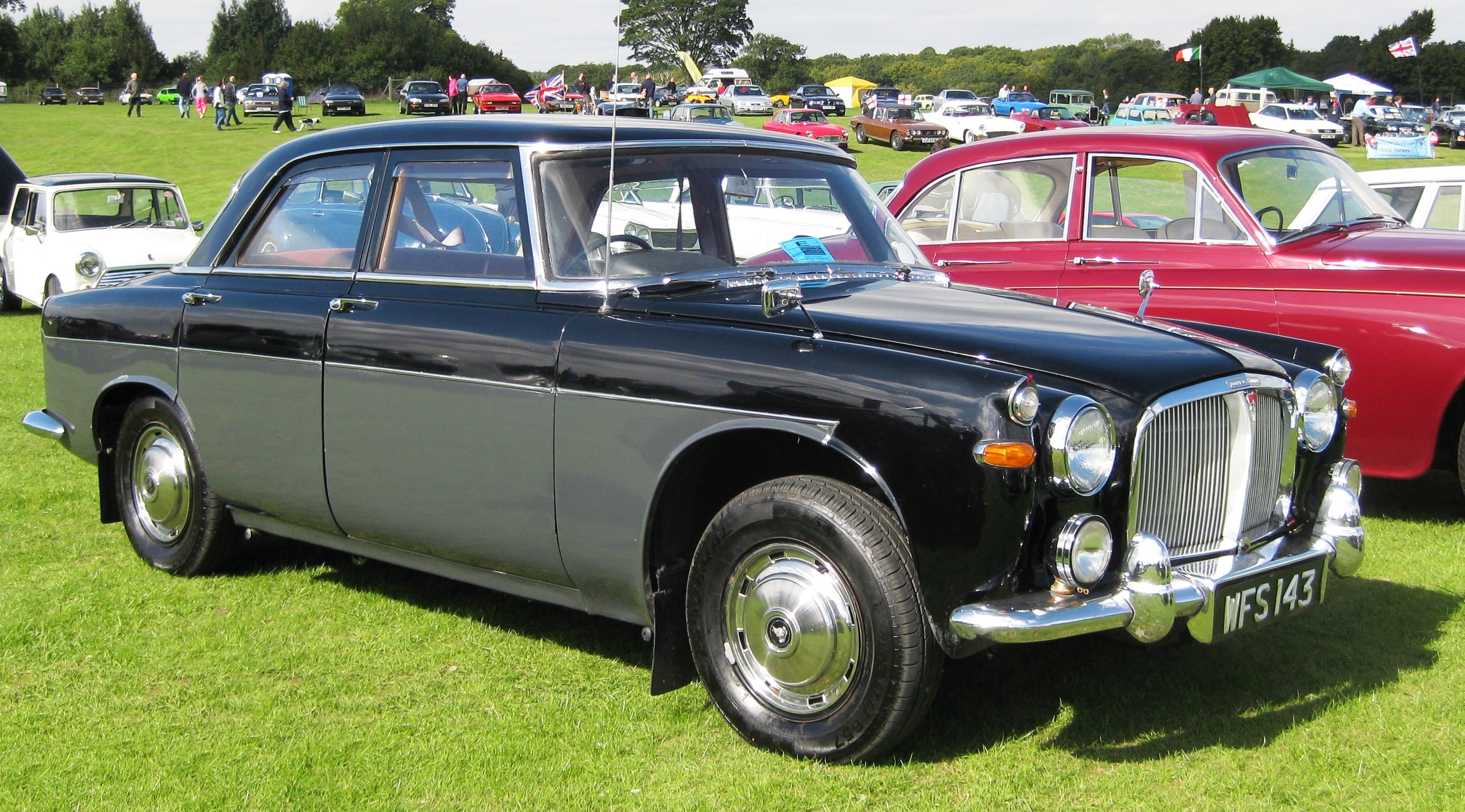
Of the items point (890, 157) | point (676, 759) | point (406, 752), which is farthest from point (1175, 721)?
point (890, 157)

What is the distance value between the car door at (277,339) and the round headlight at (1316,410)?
3.21 m

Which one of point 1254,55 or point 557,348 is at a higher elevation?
point 1254,55

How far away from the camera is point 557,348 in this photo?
392 centimetres

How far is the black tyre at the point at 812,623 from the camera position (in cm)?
329

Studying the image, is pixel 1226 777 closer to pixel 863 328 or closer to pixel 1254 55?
pixel 863 328

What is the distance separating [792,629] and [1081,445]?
92cm

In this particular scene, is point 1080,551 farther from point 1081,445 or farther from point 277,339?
point 277,339

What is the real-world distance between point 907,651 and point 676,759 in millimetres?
798

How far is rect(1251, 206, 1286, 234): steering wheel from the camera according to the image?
6.54m

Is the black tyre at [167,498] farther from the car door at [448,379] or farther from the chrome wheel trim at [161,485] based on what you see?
the car door at [448,379]

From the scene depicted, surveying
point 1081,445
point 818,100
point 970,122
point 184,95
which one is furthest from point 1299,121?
point 1081,445

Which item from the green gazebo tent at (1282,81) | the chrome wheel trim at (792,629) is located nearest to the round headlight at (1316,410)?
the chrome wheel trim at (792,629)

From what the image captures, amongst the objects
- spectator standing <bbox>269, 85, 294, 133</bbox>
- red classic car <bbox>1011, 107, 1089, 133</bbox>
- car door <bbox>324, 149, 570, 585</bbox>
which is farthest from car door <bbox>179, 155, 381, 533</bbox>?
spectator standing <bbox>269, 85, 294, 133</bbox>

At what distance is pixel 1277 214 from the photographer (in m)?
6.64
